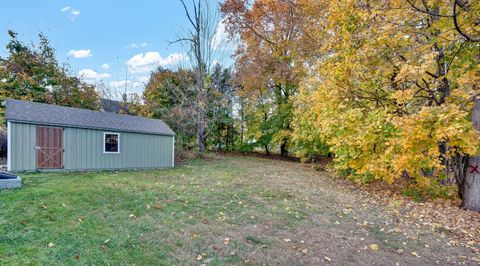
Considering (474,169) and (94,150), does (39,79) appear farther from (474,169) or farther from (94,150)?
(474,169)

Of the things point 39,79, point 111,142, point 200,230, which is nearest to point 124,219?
point 200,230

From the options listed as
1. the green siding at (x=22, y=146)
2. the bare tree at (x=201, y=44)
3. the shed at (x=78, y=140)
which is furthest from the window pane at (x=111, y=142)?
the bare tree at (x=201, y=44)

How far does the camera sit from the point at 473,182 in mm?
6164

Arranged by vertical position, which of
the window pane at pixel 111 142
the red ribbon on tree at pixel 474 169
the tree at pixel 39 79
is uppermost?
the tree at pixel 39 79

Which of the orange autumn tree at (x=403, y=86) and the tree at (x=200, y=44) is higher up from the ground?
the tree at (x=200, y=44)

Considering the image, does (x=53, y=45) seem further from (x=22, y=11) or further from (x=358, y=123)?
(x=358, y=123)

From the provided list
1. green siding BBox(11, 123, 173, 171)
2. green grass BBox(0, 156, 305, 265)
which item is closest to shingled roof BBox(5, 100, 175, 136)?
green siding BBox(11, 123, 173, 171)

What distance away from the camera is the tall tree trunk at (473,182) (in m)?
5.93

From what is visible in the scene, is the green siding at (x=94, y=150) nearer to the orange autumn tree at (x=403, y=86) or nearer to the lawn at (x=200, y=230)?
the lawn at (x=200, y=230)

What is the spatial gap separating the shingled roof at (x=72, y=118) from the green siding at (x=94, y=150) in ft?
0.79

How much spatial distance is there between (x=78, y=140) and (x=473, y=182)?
502 inches

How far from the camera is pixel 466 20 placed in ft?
18.0

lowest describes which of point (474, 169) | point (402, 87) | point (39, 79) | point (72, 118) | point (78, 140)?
point (474, 169)

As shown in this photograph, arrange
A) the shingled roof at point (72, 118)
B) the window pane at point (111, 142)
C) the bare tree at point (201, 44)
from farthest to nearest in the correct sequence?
the bare tree at point (201, 44) < the window pane at point (111, 142) < the shingled roof at point (72, 118)
